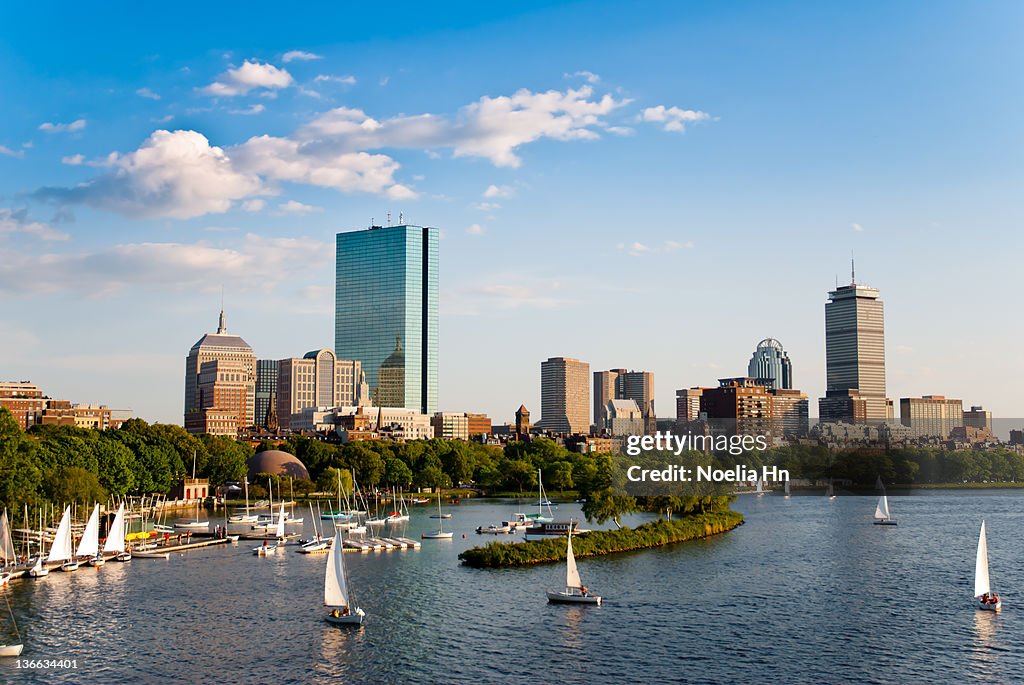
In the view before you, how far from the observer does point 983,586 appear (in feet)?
297

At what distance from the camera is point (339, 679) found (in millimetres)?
67312

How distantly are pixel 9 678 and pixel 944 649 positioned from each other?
6184cm

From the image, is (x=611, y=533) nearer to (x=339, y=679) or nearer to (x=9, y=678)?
(x=339, y=679)

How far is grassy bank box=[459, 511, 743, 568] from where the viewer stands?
11538 cm

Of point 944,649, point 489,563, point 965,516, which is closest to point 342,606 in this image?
point 489,563

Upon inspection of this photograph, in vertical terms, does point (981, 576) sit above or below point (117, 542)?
above

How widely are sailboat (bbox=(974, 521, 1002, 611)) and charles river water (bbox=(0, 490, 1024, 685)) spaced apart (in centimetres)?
105

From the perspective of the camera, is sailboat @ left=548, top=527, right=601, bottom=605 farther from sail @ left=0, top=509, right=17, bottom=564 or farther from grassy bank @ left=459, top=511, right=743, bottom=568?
sail @ left=0, top=509, right=17, bottom=564

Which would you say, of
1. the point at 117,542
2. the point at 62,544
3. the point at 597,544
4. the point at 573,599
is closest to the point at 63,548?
the point at 62,544

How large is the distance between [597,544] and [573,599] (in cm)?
3292

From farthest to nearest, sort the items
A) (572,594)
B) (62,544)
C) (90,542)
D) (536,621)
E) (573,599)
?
1. (90,542)
2. (62,544)
3. (572,594)
4. (573,599)
5. (536,621)

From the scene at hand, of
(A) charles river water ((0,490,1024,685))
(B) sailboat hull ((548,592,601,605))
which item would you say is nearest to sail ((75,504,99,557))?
(A) charles river water ((0,490,1024,685))

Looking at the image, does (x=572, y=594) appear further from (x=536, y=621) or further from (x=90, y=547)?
(x=90, y=547)

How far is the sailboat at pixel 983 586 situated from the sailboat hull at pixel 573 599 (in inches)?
1246
